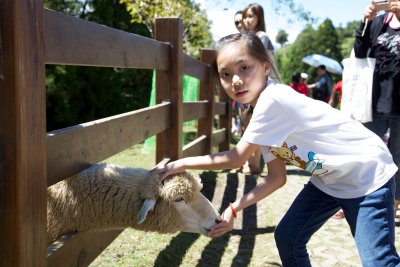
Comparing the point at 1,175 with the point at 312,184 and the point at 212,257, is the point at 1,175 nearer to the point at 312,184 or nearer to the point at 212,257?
the point at 312,184

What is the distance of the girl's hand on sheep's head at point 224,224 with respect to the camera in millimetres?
2359

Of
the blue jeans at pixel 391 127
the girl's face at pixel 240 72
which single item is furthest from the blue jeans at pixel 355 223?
the blue jeans at pixel 391 127

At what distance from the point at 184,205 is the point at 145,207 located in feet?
0.89

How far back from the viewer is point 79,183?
2.34 meters

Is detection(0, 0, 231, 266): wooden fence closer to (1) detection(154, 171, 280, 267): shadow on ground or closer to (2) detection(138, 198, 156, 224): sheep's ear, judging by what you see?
(2) detection(138, 198, 156, 224): sheep's ear

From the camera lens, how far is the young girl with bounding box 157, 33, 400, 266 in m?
2.08

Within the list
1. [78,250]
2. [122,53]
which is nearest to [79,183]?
[78,250]

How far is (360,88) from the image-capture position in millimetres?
3947

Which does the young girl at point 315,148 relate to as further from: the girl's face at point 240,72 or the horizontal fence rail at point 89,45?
the horizontal fence rail at point 89,45

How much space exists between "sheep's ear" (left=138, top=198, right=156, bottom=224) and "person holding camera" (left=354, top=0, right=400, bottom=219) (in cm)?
254

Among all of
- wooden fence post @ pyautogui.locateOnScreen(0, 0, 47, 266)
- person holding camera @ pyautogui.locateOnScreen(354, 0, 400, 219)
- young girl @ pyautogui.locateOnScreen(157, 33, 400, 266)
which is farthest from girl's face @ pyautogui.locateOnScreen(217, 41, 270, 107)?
person holding camera @ pyautogui.locateOnScreen(354, 0, 400, 219)

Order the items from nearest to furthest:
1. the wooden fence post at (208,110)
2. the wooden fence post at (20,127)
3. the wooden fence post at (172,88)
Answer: the wooden fence post at (20,127) < the wooden fence post at (172,88) < the wooden fence post at (208,110)

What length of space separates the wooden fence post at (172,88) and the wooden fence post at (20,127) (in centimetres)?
208

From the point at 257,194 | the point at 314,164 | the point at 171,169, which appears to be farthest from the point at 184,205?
the point at 314,164
